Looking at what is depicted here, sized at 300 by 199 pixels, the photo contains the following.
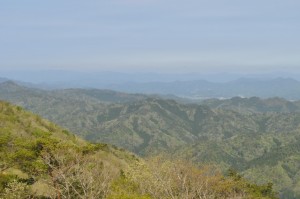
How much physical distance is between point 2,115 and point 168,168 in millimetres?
50327

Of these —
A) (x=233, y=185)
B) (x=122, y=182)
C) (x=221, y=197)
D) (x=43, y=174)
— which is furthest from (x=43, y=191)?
(x=233, y=185)

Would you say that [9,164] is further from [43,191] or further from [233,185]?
[233,185]

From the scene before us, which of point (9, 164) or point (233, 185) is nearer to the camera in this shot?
point (9, 164)

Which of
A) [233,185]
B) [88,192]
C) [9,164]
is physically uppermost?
[9,164]

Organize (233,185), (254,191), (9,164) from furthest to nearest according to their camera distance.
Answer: (254,191) → (233,185) → (9,164)

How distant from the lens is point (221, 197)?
81.2 metres

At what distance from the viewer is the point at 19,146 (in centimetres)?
5847

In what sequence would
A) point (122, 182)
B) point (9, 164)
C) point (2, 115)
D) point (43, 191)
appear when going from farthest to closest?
point (2, 115)
point (43, 191)
point (122, 182)
point (9, 164)

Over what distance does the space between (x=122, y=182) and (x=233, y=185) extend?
35.4 m

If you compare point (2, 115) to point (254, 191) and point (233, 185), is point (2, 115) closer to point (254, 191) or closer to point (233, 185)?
point (233, 185)

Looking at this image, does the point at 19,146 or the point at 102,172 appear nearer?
the point at 19,146

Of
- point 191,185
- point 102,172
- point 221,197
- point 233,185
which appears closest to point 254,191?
point 233,185

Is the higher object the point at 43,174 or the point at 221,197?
the point at 43,174

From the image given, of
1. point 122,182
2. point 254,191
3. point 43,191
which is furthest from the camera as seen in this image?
point 254,191
